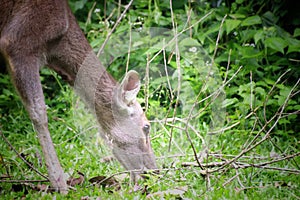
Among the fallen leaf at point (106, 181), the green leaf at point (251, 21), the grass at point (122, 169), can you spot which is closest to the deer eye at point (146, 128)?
the grass at point (122, 169)

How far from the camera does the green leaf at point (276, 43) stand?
6.46 m

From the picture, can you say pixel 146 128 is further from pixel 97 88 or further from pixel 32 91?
pixel 32 91

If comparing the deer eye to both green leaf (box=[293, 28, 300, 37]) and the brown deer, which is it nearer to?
the brown deer

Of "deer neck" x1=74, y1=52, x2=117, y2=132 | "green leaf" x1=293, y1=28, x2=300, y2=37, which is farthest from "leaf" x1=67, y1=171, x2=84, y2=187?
"green leaf" x1=293, y1=28, x2=300, y2=37

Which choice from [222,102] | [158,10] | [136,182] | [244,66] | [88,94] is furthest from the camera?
[158,10]

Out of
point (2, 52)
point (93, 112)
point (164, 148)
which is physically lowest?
point (164, 148)

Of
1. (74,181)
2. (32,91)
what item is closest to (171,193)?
(74,181)

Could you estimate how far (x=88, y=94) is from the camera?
5.59 metres

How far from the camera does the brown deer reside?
5.13 metres

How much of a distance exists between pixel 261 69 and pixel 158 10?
1.50 m

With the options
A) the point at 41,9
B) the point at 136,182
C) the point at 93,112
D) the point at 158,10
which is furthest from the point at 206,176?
the point at 158,10

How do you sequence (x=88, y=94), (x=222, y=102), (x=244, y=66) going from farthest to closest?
(x=244, y=66), (x=222, y=102), (x=88, y=94)

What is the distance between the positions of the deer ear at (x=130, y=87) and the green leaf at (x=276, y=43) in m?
1.90

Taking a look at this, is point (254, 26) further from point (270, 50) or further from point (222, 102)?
point (222, 102)
